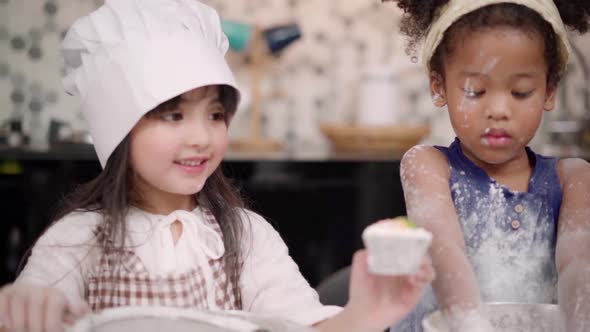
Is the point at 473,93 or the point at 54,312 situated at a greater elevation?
the point at 473,93

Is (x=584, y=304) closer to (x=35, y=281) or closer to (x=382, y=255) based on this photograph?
(x=382, y=255)

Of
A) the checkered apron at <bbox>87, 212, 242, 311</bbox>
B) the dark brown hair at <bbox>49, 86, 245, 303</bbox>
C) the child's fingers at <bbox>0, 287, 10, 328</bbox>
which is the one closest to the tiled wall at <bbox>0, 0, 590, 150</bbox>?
the dark brown hair at <bbox>49, 86, 245, 303</bbox>

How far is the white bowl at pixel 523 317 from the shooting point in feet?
2.51

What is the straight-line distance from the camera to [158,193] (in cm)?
90

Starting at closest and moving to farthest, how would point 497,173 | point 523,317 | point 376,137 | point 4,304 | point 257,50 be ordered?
point 4,304
point 523,317
point 497,173
point 376,137
point 257,50

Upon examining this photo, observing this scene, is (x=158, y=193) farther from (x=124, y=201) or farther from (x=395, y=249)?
(x=395, y=249)

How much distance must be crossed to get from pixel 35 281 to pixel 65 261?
6 centimetres

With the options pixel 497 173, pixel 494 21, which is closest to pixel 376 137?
pixel 497 173

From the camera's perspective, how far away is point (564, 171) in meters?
0.90

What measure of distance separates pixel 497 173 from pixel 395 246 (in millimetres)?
361

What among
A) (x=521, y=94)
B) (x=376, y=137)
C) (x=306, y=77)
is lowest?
(x=376, y=137)

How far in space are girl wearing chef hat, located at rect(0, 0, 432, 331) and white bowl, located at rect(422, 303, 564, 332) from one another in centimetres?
15

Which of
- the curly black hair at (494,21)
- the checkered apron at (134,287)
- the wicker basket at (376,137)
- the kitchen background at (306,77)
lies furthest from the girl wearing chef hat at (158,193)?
the kitchen background at (306,77)

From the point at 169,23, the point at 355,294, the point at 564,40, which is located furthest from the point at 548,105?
the point at 169,23
